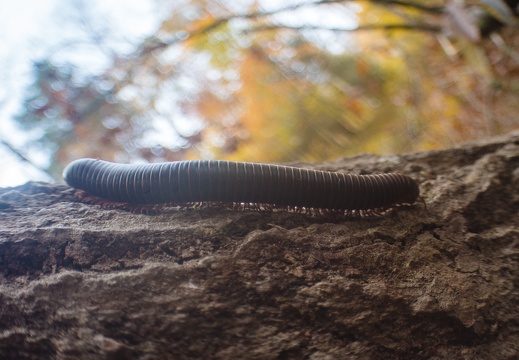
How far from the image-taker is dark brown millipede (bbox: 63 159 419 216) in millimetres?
2480

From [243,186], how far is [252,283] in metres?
0.63

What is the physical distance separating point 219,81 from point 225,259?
5289 mm

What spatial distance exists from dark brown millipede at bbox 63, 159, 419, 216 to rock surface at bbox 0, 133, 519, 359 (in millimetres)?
106

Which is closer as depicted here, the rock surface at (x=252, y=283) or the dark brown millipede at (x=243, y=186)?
the rock surface at (x=252, y=283)

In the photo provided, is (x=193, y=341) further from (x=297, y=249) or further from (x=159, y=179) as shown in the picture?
(x=159, y=179)

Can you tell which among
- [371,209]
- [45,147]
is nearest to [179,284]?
[371,209]

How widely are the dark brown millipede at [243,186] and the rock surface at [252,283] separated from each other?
11 centimetres

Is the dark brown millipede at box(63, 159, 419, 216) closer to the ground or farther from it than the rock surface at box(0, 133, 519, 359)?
farther from it

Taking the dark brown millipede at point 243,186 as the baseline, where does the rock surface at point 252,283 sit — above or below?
below

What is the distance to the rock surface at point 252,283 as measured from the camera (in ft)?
6.28

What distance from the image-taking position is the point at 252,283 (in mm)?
2119

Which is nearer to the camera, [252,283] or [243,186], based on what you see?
[252,283]

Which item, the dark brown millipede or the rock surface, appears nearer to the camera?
the rock surface

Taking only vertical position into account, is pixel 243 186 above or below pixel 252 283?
above
